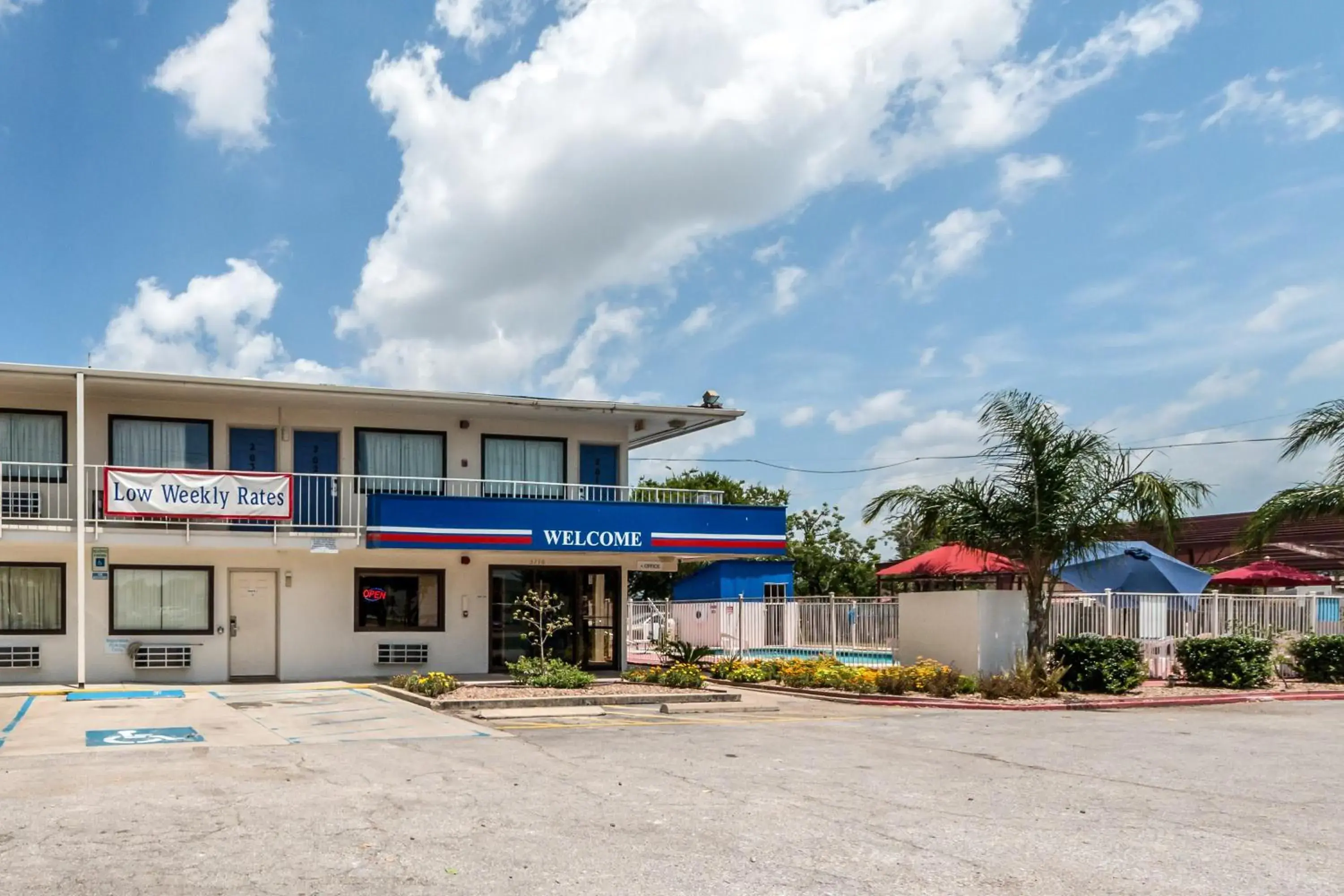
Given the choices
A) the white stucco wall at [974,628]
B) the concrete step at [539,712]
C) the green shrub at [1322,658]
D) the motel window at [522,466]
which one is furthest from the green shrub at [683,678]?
the green shrub at [1322,658]

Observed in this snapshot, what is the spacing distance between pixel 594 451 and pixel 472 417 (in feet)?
9.18

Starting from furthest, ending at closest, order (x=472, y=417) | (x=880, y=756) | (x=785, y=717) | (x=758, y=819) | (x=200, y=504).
Result: (x=472, y=417) → (x=200, y=504) → (x=785, y=717) → (x=880, y=756) → (x=758, y=819)

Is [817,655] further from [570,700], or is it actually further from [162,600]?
[162,600]

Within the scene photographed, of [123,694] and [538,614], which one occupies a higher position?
A: [538,614]

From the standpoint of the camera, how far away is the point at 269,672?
22.1 m

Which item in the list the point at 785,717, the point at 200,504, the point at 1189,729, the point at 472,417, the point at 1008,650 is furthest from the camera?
the point at 472,417

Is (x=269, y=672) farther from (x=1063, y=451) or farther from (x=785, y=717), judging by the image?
(x=1063, y=451)

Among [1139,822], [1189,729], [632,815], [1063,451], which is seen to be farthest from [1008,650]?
[632,815]

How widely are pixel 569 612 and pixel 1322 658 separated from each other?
14.6 meters

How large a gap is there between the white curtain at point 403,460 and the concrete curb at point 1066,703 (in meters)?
8.08

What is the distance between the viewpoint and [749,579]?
39.7 metres

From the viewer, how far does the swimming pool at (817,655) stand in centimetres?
2391

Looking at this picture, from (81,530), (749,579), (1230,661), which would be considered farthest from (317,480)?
(749,579)

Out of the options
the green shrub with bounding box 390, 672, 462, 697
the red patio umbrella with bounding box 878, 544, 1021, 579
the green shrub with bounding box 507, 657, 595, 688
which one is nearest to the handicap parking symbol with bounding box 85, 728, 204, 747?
the green shrub with bounding box 390, 672, 462, 697
